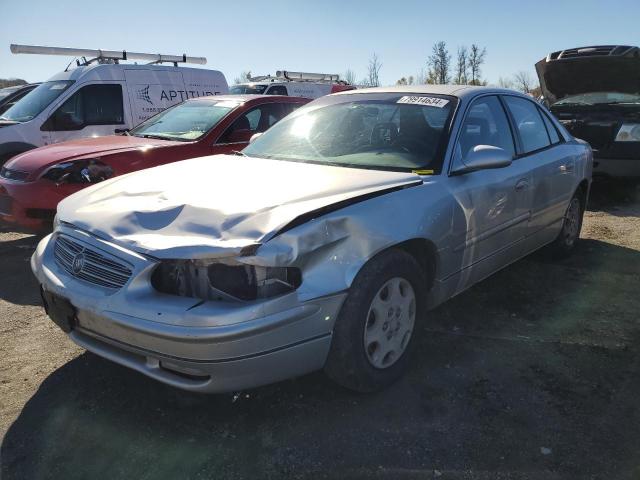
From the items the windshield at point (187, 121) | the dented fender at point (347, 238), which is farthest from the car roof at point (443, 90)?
the windshield at point (187, 121)

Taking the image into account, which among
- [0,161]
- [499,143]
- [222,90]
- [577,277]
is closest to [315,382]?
[499,143]

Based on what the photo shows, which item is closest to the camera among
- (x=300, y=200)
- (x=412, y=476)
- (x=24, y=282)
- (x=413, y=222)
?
(x=412, y=476)

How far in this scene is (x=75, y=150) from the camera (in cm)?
538

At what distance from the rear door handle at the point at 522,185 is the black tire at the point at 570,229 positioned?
45.2 inches

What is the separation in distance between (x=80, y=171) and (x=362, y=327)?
3.76m

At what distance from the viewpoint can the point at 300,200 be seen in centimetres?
256

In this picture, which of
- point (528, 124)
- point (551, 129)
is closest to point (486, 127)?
point (528, 124)

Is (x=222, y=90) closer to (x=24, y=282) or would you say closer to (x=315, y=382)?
(x=24, y=282)

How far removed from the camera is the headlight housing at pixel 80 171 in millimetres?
5074

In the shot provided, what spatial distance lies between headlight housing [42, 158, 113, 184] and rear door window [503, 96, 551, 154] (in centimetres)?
370

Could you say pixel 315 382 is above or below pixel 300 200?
below

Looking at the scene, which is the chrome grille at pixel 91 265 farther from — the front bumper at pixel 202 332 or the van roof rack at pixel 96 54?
the van roof rack at pixel 96 54

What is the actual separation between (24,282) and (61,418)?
2412 mm

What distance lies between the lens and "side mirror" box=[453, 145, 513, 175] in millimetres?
3156
